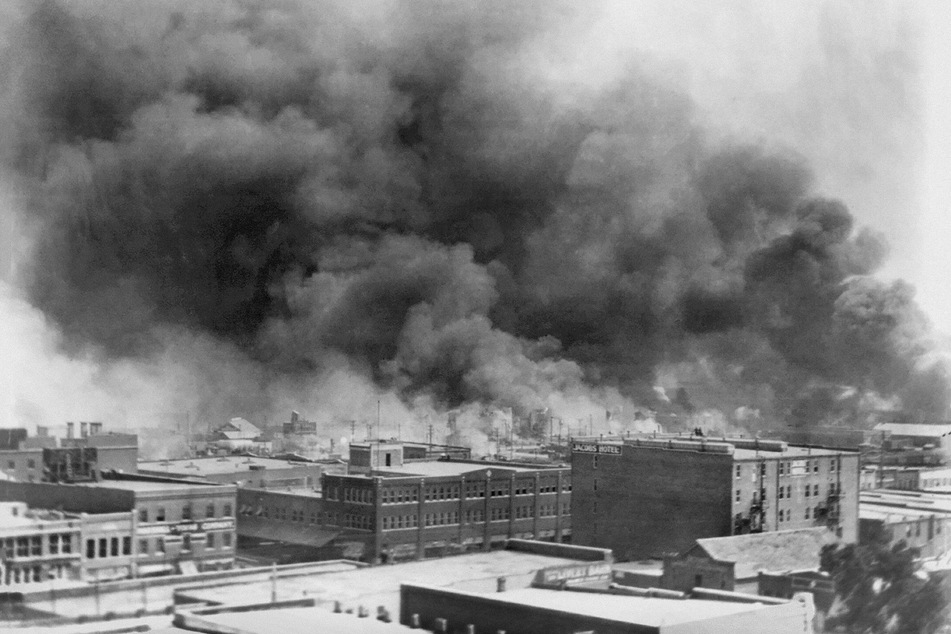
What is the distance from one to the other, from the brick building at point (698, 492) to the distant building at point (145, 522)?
6.79 m

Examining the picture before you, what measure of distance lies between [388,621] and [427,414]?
2893 cm

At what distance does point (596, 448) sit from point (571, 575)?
6714mm

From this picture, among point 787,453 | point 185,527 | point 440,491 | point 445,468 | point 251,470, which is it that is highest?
point 787,453

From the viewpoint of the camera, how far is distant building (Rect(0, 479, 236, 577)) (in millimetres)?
20031

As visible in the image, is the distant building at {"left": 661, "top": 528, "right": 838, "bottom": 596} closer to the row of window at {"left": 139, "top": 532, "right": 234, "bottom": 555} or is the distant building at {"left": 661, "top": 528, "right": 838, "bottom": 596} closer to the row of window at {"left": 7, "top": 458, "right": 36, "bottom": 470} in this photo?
the row of window at {"left": 139, "top": 532, "right": 234, "bottom": 555}

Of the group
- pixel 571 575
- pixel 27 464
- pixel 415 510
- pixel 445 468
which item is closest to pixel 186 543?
pixel 27 464

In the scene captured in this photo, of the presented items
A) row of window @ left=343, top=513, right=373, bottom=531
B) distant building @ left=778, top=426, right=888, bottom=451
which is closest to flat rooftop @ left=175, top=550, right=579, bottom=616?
row of window @ left=343, top=513, right=373, bottom=531

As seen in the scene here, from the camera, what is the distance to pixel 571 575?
20.9 m

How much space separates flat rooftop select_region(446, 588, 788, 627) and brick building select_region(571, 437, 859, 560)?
7.26m

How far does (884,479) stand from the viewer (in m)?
36.0

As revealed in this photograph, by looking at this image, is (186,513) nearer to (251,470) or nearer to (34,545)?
(34,545)

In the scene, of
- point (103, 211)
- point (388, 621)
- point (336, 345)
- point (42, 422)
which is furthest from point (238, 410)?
point (388, 621)

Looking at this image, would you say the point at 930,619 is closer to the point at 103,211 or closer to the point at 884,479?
the point at 884,479

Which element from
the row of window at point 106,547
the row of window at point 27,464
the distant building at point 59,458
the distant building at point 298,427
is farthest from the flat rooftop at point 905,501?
the distant building at point 298,427
